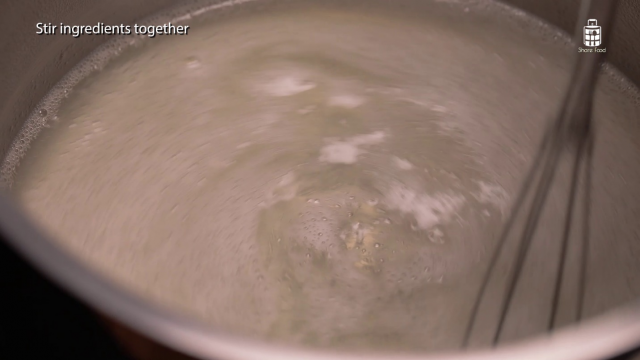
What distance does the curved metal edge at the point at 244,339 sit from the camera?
1.06ft

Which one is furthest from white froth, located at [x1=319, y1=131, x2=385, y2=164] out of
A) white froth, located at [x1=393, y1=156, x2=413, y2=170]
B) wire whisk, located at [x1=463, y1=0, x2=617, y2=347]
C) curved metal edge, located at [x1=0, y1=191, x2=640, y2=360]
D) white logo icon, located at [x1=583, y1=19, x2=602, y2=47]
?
curved metal edge, located at [x1=0, y1=191, x2=640, y2=360]

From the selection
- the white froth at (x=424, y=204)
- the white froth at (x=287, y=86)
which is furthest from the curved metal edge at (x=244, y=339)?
the white froth at (x=287, y=86)

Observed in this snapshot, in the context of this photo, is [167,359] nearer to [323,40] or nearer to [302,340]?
[302,340]

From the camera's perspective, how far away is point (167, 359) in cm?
37

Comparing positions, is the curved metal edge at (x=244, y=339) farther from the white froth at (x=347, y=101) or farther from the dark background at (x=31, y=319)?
the white froth at (x=347, y=101)

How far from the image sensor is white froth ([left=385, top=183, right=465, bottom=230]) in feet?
2.23

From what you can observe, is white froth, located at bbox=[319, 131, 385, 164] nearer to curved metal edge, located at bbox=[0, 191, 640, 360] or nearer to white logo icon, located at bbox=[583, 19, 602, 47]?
white logo icon, located at bbox=[583, 19, 602, 47]

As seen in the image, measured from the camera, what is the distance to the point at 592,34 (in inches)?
31.7

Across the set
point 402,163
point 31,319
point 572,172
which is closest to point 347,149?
point 402,163

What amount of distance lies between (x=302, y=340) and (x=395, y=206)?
192mm

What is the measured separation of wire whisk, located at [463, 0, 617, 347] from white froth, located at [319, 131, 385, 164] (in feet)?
0.60

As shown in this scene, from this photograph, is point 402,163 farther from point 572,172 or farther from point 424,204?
point 572,172

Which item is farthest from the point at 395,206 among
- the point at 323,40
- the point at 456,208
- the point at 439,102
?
the point at 323,40

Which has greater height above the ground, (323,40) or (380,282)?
(323,40)
